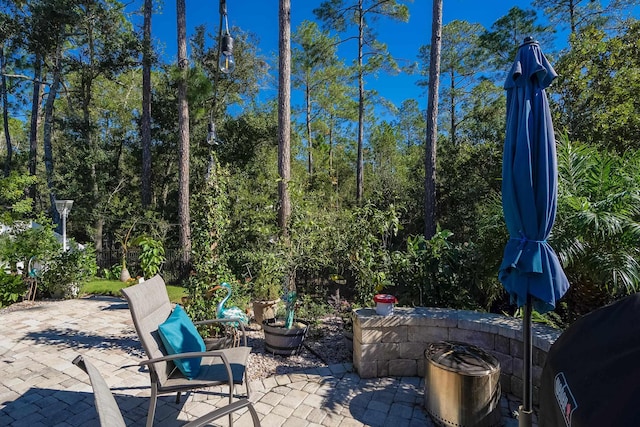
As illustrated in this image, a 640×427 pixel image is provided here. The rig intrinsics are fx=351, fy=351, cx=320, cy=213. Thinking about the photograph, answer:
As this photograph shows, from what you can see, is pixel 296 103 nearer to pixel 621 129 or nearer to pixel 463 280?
pixel 621 129

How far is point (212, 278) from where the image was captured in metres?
3.88

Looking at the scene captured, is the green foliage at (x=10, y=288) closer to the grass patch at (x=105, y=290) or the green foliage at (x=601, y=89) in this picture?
the grass patch at (x=105, y=290)

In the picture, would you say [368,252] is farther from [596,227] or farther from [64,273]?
[64,273]

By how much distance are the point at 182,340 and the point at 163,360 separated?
15.8 inches

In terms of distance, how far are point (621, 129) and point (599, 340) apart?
21.9ft

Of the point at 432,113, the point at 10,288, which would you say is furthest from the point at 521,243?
the point at 10,288

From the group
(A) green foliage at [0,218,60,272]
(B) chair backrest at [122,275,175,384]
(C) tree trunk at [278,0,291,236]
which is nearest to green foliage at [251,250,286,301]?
(B) chair backrest at [122,275,175,384]

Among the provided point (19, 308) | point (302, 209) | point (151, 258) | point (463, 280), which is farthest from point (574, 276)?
point (19, 308)

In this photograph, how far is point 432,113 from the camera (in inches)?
322

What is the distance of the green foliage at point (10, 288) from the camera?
5910 millimetres

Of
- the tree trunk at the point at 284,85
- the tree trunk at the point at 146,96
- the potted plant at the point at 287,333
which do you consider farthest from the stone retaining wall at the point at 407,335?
the tree trunk at the point at 146,96

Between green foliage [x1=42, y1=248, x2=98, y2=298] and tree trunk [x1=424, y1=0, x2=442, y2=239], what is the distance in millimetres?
7252

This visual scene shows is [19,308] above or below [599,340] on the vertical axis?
below

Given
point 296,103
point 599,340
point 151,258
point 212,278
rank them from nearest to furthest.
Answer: point 599,340
point 212,278
point 151,258
point 296,103
